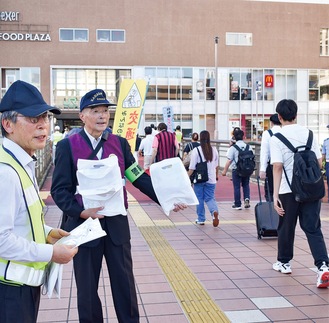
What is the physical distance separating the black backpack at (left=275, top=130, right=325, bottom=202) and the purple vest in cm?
201

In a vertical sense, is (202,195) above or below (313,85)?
below

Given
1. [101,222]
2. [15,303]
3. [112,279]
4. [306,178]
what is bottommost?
A: [112,279]

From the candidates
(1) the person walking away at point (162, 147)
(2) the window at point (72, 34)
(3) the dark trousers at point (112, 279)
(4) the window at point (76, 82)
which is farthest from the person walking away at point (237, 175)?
(2) the window at point (72, 34)

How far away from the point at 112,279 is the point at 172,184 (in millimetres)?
768

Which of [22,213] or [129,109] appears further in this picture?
[129,109]

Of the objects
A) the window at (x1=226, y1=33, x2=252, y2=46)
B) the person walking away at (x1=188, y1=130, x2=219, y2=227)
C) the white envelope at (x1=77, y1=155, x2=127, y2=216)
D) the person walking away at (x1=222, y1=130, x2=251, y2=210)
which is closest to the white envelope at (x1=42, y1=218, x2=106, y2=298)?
the white envelope at (x1=77, y1=155, x2=127, y2=216)

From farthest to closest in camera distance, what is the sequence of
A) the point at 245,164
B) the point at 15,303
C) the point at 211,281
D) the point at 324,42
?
the point at 324,42 → the point at 245,164 → the point at 211,281 → the point at 15,303

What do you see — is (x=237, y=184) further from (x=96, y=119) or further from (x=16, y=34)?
(x=16, y=34)

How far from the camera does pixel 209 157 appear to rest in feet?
26.7

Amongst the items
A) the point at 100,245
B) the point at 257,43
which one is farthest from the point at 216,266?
the point at 257,43

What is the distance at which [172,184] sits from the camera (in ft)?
10.7

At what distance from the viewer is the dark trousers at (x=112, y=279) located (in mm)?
3268

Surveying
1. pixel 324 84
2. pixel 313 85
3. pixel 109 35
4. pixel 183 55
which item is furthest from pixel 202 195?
pixel 324 84

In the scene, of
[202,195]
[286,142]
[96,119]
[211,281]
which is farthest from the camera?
[202,195]
